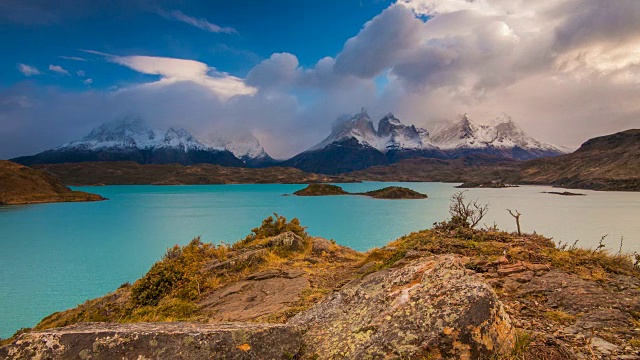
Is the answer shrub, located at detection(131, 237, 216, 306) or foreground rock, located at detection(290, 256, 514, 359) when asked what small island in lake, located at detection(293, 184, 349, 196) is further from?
foreground rock, located at detection(290, 256, 514, 359)

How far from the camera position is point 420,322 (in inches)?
181

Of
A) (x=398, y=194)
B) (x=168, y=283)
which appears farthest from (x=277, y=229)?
(x=398, y=194)

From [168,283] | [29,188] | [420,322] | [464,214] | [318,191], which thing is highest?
[420,322]

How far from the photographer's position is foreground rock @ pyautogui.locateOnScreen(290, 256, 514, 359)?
14.0 feet

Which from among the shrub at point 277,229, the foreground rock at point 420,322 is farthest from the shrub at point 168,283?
the foreground rock at point 420,322

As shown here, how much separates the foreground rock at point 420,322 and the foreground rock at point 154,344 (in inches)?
29.6

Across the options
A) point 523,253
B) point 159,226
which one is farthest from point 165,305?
point 159,226

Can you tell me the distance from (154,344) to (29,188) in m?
187

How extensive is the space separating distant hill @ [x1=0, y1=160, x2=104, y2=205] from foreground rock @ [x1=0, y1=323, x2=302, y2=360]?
570 ft

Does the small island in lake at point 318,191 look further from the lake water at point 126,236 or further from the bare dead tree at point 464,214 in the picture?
the bare dead tree at point 464,214

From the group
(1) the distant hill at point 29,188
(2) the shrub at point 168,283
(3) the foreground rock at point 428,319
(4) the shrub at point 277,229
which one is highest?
(3) the foreground rock at point 428,319

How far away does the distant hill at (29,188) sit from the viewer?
Answer: 137875 millimetres

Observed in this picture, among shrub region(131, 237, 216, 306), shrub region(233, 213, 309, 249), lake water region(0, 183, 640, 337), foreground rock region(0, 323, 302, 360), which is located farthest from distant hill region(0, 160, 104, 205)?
foreground rock region(0, 323, 302, 360)

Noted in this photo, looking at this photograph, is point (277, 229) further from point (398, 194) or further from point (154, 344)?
point (398, 194)
